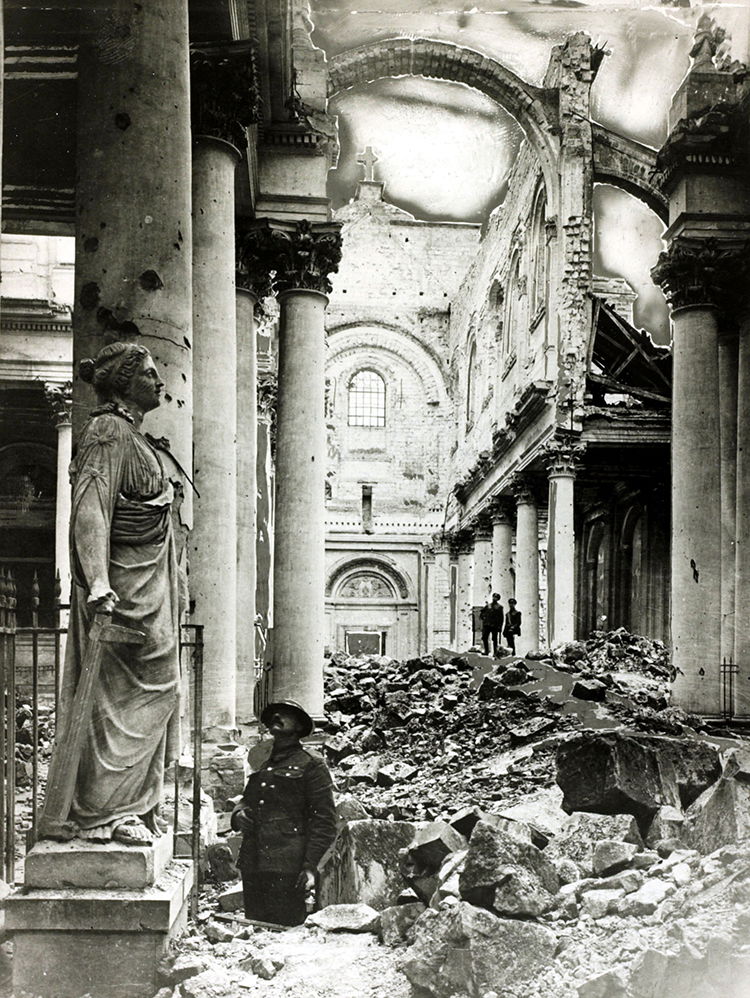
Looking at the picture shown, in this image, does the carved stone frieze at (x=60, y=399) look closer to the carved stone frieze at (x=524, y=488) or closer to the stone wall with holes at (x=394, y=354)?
the carved stone frieze at (x=524, y=488)

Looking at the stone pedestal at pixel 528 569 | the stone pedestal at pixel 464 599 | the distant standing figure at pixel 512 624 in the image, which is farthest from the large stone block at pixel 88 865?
the stone pedestal at pixel 464 599

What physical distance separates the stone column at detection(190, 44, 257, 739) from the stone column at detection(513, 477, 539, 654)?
1620 cm

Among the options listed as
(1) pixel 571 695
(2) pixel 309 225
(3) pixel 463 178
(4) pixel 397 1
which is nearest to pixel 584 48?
(3) pixel 463 178

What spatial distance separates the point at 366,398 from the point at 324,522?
26.7 metres

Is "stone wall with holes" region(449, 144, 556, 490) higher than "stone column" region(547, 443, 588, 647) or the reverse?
higher

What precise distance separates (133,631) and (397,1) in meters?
4.36

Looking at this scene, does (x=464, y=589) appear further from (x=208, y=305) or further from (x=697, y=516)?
(x=208, y=305)

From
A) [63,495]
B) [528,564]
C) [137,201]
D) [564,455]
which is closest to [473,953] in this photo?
[137,201]

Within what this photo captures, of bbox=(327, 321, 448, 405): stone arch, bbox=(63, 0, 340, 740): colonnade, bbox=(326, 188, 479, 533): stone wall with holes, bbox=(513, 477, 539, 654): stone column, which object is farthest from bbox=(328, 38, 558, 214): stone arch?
bbox=(327, 321, 448, 405): stone arch

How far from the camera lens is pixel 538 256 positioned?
2388cm

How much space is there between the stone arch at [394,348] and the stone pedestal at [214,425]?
31057 millimetres

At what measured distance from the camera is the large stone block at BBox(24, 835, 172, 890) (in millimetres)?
3936

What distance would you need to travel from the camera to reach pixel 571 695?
45.9 ft

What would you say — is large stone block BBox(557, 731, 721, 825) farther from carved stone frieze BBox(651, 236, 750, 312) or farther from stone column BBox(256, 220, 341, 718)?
carved stone frieze BBox(651, 236, 750, 312)
